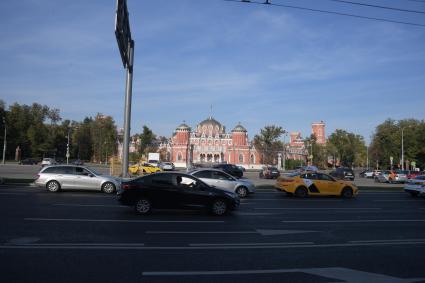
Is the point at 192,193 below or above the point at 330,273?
above

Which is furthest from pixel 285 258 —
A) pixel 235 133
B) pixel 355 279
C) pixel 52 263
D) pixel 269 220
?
pixel 235 133

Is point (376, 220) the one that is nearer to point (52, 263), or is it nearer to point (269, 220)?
point (269, 220)

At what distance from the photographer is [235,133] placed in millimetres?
124375

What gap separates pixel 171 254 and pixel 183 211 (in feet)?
22.9

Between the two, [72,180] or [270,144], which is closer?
[72,180]

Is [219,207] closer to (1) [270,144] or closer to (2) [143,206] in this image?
(2) [143,206]

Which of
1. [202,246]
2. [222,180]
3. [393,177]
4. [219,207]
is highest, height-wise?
[222,180]

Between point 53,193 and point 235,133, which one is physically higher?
point 235,133

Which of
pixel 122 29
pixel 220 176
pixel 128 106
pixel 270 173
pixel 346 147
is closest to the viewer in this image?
pixel 122 29

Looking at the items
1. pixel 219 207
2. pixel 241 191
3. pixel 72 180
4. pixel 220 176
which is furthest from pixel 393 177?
pixel 219 207

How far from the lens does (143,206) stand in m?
13.8

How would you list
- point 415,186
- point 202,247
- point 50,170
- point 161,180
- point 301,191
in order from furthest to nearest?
point 415,186, point 301,191, point 50,170, point 161,180, point 202,247

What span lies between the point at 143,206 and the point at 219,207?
2683mm

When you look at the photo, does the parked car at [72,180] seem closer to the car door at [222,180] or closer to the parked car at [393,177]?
the car door at [222,180]
